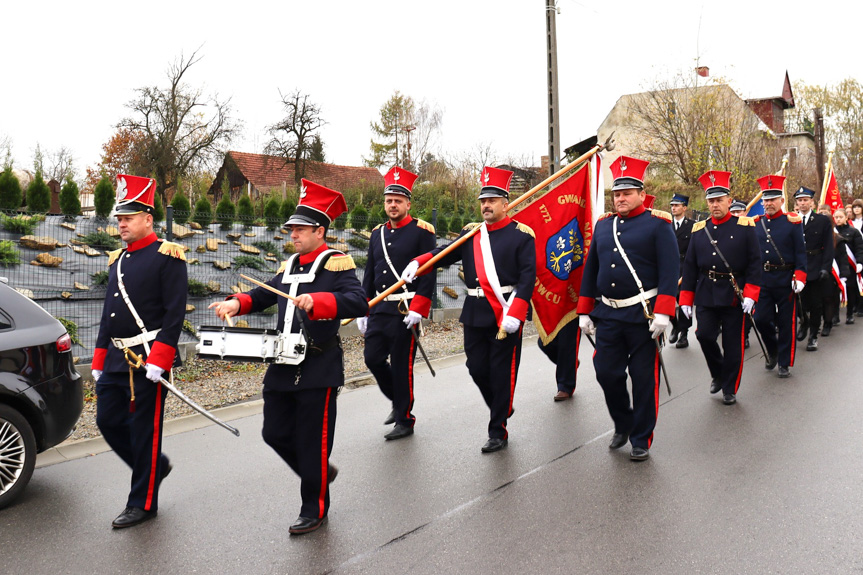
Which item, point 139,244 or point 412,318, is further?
point 412,318

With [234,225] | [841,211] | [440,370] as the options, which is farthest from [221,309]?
[841,211]

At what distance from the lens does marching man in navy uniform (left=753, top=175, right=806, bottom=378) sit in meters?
8.68

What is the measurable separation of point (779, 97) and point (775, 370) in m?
57.4

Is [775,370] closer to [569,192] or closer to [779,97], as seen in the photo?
[569,192]

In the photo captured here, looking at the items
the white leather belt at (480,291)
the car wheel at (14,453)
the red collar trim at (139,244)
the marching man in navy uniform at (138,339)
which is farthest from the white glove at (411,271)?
the car wheel at (14,453)

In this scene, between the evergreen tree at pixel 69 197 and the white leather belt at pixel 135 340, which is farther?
the evergreen tree at pixel 69 197

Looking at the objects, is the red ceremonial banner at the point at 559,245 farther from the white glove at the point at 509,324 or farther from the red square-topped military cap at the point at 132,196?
the red square-topped military cap at the point at 132,196

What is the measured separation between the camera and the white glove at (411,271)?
599cm

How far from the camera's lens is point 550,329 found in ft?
23.5

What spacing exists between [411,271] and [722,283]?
3.34m

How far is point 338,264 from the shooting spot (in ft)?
14.4

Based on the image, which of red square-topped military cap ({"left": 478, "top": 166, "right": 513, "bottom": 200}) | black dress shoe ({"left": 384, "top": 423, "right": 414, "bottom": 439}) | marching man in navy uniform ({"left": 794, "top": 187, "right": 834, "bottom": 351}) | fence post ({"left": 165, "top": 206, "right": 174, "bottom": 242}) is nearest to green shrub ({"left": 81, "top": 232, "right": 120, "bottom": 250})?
fence post ({"left": 165, "top": 206, "right": 174, "bottom": 242})

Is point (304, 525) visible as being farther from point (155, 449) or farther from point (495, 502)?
point (495, 502)

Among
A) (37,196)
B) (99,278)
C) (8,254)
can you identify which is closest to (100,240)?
(99,278)
